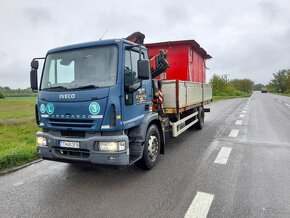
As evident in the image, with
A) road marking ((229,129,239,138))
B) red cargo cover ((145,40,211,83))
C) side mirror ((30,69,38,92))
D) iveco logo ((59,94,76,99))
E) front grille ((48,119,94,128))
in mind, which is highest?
red cargo cover ((145,40,211,83))

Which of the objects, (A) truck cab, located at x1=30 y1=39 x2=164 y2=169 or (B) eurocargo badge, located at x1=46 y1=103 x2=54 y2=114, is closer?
(A) truck cab, located at x1=30 y1=39 x2=164 y2=169

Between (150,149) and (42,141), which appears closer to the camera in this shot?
(42,141)

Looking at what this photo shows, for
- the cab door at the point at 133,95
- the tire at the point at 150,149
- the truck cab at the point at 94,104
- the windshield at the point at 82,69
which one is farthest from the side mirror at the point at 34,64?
the tire at the point at 150,149

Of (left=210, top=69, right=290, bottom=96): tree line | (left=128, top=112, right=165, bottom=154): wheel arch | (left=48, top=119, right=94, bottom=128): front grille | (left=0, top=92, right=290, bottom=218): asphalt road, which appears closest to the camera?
(left=0, top=92, right=290, bottom=218): asphalt road

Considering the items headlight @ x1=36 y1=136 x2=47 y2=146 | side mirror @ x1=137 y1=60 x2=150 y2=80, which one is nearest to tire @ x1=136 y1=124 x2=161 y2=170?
side mirror @ x1=137 y1=60 x2=150 y2=80

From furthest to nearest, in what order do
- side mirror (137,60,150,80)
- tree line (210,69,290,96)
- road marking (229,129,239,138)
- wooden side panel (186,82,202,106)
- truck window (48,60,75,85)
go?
1. tree line (210,69,290,96)
2. road marking (229,129,239,138)
3. wooden side panel (186,82,202,106)
4. truck window (48,60,75,85)
5. side mirror (137,60,150,80)

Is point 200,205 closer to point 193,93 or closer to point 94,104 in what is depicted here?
point 94,104

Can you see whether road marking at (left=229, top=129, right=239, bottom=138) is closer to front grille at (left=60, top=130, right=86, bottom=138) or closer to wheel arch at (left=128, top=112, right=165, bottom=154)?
wheel arch at (left=128, top=112, right=165, bottom=154)

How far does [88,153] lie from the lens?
403 cm

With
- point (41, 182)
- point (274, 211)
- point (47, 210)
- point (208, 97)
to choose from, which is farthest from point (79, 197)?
point (208, 97)

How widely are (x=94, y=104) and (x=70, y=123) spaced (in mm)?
609

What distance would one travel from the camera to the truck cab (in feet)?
12.7

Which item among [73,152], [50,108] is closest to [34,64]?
[50,108]

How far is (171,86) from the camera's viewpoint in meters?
6.23
